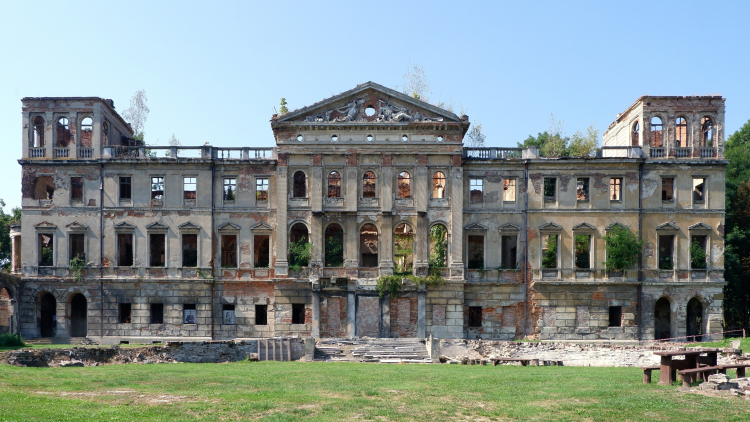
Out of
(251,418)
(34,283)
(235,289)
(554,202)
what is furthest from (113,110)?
(251,418)

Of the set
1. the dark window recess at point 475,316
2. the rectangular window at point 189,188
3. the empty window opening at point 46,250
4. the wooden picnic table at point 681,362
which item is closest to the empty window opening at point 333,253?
the dark window recess at point 475,316

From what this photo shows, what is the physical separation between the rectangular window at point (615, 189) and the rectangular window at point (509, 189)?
5.70 m

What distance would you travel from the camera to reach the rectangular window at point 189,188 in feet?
A: 126

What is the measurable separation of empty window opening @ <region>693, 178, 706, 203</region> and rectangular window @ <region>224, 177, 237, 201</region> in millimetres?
27480

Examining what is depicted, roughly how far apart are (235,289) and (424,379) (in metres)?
19.3

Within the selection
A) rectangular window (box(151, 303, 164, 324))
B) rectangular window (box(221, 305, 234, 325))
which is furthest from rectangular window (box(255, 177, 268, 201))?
rectangular window (box(151, 303, 164, 324))

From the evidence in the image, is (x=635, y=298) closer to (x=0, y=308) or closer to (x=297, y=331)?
(x=297, y=331)

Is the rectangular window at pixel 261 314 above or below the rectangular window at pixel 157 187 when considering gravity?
below

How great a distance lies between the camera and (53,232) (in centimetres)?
3784

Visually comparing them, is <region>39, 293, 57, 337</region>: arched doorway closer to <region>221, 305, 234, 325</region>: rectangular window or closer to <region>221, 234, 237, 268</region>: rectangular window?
<region>221, 305, 234, 325</region>: rectangular window

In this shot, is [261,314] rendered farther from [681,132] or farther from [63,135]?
[681,132]

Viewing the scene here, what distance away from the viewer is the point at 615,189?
38719mm

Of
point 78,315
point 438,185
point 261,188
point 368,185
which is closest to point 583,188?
point 438,185

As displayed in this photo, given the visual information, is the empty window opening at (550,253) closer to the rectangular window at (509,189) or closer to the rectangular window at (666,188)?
the rectangular window at (509,189)
